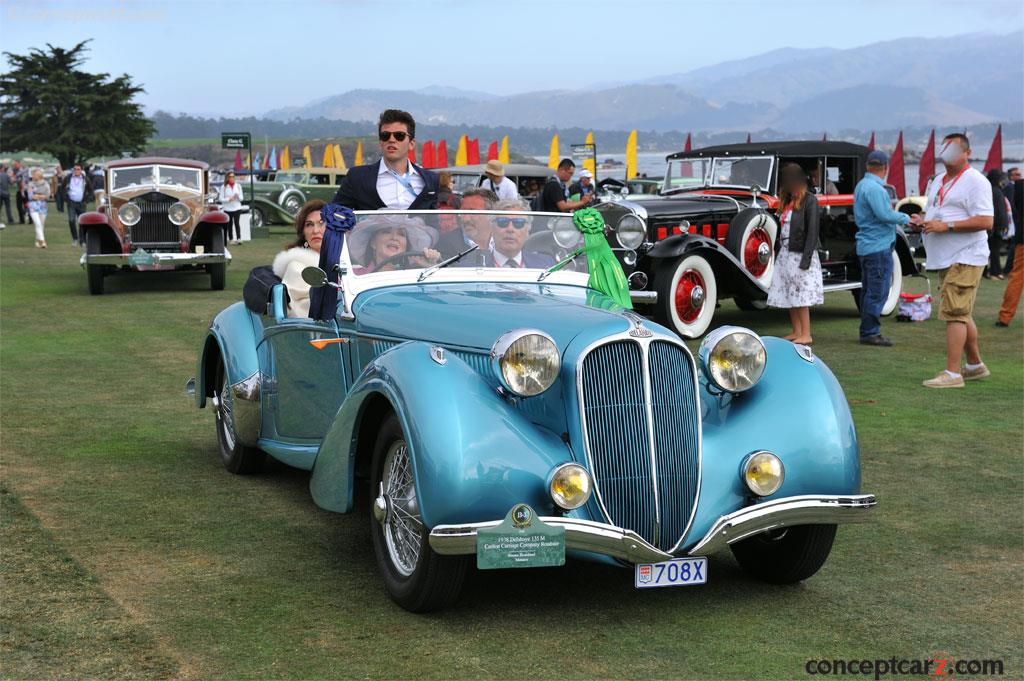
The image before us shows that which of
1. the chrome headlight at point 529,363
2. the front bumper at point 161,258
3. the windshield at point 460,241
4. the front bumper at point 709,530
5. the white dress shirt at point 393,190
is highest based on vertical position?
the white dress shirt at point 393,190

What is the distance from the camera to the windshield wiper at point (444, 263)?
5.48m

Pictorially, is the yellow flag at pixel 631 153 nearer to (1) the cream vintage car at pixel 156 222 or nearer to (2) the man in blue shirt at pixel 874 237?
(1) the cream vintage car at pixel 156 222

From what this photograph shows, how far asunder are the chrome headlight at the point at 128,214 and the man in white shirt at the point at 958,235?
1212cm

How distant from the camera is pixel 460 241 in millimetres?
5656

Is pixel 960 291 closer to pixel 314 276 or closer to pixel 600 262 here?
pixel 600 262

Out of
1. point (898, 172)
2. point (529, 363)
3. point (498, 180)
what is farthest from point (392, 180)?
point (898, 172)

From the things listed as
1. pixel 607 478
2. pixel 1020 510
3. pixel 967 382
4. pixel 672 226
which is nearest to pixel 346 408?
pixel 607 478

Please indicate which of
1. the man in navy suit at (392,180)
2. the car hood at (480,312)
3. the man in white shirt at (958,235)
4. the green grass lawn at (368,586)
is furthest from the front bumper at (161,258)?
the car hood at (480,312)

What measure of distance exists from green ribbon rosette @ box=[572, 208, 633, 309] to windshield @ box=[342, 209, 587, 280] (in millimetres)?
45

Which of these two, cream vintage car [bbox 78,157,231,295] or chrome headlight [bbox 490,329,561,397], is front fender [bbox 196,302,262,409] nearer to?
chrome headlight [bbox 490,329,561,397]

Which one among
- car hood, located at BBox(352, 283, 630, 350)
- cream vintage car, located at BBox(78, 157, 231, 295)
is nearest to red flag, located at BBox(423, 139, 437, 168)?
cream vintage car, located at BBox(78, 157, 231, 295)

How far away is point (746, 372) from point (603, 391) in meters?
0.72

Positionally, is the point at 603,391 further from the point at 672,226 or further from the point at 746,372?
the point at 672,226

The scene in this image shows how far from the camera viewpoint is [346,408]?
15.6ft
